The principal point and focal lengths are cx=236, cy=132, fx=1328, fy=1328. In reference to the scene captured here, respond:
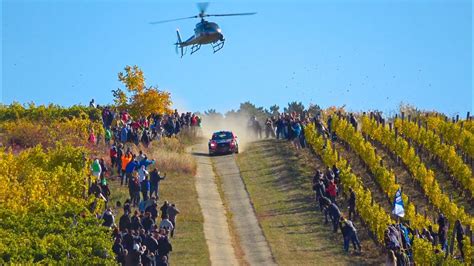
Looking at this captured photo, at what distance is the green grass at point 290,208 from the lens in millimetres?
43031

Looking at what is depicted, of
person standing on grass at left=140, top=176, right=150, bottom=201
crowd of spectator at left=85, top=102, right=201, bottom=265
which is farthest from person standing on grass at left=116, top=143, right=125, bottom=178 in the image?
person standing on grass at left=140, top=176, right=150, bottom=201

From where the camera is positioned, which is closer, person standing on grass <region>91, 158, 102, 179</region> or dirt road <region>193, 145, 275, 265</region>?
dirt road <region>193, 145, 275, 265</region>

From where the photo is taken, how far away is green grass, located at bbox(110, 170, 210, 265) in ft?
139

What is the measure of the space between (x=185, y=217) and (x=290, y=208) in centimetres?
458

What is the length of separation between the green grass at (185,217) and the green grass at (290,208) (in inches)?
93.7

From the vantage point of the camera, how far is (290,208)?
5141cm

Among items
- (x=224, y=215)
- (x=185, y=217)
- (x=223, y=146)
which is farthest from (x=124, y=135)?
(x=185, y=217)

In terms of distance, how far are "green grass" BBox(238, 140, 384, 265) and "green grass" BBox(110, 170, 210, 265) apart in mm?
2381

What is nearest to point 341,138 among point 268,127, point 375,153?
point 375,153

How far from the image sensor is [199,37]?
214 ft

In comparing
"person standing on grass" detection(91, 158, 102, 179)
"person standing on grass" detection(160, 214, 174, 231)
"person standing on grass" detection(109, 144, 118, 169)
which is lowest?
"person standing on grass" detection(160, 214, 174, 231)

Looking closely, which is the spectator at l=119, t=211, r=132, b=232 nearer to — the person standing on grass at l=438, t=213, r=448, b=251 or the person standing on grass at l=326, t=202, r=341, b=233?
the person standing on grass at l=326, t=202, r=341, b=233

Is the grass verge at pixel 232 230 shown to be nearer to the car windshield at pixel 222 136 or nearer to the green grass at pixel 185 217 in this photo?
the green grass at pixel 185 217

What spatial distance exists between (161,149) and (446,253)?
2573cm
